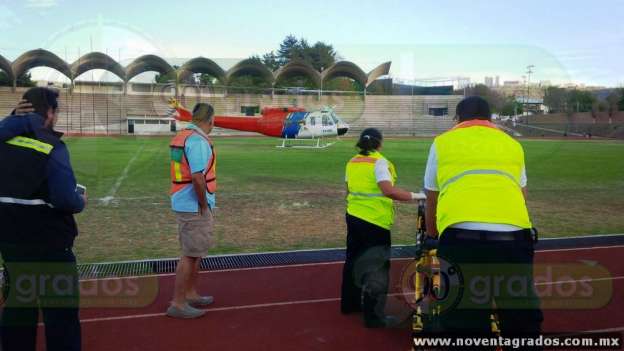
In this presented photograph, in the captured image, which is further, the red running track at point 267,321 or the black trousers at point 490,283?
the red running track at point 267,321

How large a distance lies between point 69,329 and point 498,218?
2.64 meters

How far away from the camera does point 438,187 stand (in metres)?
3.18

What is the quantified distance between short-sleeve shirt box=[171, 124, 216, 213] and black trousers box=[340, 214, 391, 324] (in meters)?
1.36

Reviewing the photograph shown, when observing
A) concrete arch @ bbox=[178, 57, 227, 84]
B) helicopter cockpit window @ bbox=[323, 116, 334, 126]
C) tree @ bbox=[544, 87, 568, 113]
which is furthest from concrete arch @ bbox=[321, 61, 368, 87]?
helicopter cockpit window @ bbox=[323, 116, 334, 126]

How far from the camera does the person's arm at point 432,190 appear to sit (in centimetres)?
310

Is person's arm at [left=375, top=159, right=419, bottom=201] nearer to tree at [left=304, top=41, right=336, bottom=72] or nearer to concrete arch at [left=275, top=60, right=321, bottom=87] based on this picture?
concrete arch at [left=275, top=60, right=321, bottom=87]

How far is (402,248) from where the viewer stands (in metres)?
7.30

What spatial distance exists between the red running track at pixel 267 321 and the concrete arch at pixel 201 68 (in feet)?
155

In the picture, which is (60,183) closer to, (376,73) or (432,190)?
(432,190)

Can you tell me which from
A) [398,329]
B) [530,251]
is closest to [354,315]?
[398,329]

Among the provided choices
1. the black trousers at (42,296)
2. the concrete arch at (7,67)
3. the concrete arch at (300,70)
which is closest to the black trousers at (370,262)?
the black trousers at (42,296)

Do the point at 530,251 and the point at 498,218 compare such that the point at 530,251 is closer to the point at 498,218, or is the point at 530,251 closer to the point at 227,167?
the point at 498,218

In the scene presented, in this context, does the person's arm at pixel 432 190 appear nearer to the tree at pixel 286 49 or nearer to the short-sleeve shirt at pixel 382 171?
the short-sleeve shirt at pixel 382 171

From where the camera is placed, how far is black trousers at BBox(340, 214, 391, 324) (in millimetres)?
4469
